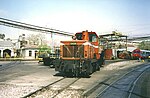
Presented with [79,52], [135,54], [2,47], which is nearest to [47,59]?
[79,52]

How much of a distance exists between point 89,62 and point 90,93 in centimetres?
583

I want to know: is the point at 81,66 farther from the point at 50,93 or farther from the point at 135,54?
the point at 135,54

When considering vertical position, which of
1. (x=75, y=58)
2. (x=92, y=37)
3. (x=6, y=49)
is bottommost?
(x=75, y=58)

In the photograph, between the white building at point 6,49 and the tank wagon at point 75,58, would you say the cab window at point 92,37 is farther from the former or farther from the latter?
the white building at point 6,49

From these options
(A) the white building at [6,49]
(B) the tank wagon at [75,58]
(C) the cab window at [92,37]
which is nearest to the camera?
(B) the tank wagon at [75,58]

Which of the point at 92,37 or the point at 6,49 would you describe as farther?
the point at 6,49

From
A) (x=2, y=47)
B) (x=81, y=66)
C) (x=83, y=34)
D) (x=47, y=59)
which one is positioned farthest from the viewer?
(x=2, y=47)

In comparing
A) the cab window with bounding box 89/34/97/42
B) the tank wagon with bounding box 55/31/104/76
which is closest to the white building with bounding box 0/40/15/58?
the cab window with bounding box 89/34/97/42

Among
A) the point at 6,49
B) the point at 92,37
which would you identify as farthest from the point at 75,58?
the point at 6,49

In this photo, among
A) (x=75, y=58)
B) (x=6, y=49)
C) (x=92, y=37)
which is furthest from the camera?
(x=6, y=49)

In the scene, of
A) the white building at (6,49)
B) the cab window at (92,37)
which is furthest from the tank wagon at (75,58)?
the white building at (6,49)

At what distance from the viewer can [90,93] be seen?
1002 cm

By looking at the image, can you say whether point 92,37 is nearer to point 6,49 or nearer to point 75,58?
point 75,58

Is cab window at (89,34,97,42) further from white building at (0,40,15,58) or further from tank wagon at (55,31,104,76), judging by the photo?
white building at (0,40,15,58)
